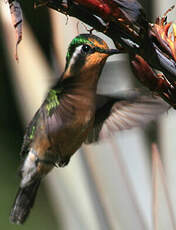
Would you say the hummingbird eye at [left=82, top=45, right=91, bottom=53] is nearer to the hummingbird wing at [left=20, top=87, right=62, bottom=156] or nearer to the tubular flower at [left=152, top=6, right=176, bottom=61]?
the hummingbird wing at [left=20, top=87, right=62, bottom=156]

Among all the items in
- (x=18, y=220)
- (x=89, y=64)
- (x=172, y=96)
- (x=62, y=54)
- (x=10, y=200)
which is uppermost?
(x=172, y=96)

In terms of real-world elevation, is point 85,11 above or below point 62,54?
above

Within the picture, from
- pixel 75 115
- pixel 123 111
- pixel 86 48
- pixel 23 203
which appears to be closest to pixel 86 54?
pixel 86 48

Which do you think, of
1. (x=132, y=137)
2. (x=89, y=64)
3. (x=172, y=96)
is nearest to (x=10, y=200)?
(x=132, y=137)

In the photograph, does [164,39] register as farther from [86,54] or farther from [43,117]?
[43,117]

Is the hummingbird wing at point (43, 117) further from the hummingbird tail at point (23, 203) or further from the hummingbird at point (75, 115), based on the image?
the hummingbird tail at point (23, 203)

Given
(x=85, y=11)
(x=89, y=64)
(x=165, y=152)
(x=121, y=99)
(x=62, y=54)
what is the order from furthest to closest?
(x=165, y=152) → (x=62, y=54) → (x=121, y=99) → (x=89, y=64) → (x=85, y=11)

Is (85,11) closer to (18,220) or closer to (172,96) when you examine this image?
(172,96)
